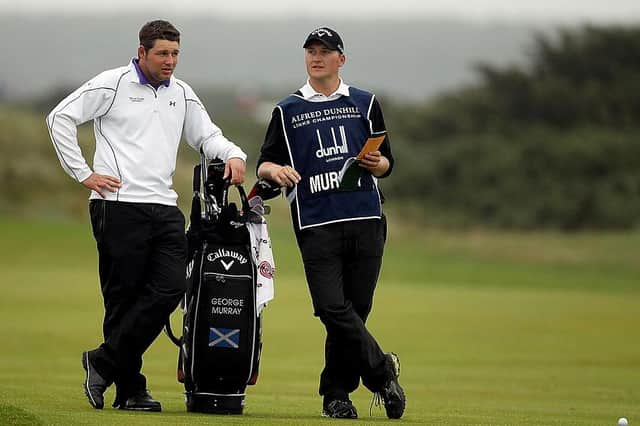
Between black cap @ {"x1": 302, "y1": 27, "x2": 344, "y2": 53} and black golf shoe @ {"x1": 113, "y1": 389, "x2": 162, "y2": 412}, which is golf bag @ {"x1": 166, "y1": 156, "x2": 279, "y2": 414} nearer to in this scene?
black golf shoe @ {"x1": 113, "y1": 389, "x2": 162, "y2": 412}

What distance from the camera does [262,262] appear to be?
24.6 ft

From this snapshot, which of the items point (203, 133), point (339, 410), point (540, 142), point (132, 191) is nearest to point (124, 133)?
point (132, 191)

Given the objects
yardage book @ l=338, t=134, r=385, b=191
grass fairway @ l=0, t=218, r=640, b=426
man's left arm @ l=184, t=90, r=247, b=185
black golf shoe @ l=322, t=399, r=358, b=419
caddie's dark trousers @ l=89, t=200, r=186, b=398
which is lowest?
grass fairway @ l=0, t=218, r=640, b=426

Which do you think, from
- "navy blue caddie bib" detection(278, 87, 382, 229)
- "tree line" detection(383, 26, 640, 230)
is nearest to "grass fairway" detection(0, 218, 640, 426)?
"navy blue caddie bib" detection(278, 87, 382, 229)

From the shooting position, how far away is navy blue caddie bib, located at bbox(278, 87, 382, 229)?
7.56 meters

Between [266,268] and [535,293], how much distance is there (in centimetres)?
1938

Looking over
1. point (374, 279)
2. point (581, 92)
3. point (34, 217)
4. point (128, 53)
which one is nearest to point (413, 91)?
point (128, 53)

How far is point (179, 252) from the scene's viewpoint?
7516 mm

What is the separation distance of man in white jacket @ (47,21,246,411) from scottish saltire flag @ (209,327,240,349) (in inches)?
10.6

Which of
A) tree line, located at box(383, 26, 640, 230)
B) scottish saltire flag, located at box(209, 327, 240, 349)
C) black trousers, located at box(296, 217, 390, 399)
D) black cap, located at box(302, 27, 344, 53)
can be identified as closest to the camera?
scottish saltire flag, located at box(209, 327, 240, 349)

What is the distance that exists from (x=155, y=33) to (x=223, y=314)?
148cm

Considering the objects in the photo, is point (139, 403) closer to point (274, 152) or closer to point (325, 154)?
point (274, 152)

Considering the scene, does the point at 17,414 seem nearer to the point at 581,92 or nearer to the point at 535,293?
the point at 535,293

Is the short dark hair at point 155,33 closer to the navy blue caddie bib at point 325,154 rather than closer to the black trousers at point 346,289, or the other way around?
the navy blue caddie bib at point 325,154
